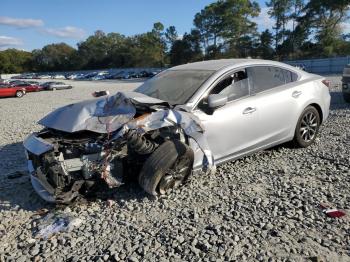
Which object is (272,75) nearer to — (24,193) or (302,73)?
(302,73)

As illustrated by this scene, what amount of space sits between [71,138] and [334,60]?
4217 cm

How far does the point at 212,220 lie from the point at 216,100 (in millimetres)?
1604

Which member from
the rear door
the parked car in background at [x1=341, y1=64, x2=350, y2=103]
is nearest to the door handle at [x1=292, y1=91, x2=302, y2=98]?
the rear door

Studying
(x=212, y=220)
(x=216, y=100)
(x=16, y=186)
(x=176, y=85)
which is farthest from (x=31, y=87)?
(x=212, y=220)

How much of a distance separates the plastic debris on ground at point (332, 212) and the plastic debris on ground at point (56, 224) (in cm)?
271

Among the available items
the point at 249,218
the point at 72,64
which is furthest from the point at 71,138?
the point at 72,64

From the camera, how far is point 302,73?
649 cm

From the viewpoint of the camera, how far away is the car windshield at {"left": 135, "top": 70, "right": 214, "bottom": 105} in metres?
5.13

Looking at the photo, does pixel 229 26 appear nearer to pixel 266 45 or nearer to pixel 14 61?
pixel 266 45

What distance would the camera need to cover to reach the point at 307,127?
6.41 metres

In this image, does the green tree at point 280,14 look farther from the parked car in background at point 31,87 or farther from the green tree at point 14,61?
the green tree at point 14,61

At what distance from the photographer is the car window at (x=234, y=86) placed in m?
5.23

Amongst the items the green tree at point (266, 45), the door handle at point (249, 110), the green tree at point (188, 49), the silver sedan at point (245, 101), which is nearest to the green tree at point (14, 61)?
the green tree at point (188, 49)

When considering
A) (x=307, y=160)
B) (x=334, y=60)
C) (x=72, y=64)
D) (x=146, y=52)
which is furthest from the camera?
A: (x=72, y=64)
